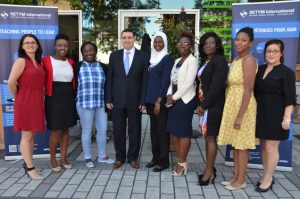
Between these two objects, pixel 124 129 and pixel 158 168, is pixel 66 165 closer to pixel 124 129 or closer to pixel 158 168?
pixel 124 129

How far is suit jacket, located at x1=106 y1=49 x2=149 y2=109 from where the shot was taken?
4715 mm

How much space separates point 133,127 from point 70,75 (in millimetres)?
1171

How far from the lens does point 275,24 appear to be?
4.68 metres

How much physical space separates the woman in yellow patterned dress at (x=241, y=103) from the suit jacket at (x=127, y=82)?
1282 mm

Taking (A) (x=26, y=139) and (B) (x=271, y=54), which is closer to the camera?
(B) (x=271, y=54)

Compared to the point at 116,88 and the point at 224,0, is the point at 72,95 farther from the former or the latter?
the point at 224,0

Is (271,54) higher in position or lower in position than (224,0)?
lower

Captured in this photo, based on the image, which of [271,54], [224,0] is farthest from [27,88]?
[224,0]

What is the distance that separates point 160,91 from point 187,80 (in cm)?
48

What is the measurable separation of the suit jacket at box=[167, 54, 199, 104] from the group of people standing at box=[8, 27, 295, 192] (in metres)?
0.01

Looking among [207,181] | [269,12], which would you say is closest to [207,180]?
[207,181]

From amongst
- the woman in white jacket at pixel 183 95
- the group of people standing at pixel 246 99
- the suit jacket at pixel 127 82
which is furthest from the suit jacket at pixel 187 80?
the suit jacket at pixel 127 82

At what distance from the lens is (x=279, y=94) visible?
12.8ft

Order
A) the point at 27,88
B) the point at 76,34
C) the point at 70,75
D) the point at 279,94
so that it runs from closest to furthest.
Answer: the point at 279,94, the point at 27,88, the point at 70,75, the point at 76,34
